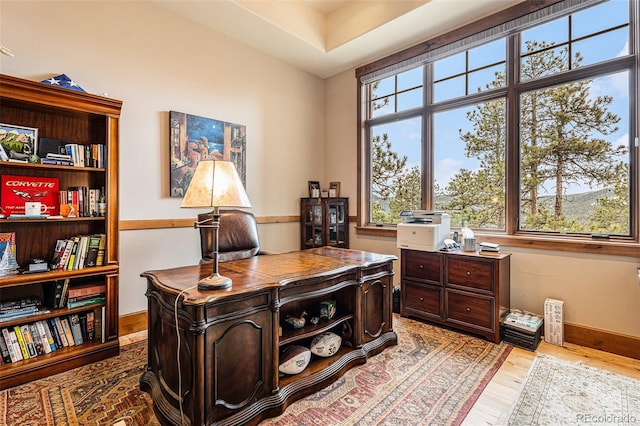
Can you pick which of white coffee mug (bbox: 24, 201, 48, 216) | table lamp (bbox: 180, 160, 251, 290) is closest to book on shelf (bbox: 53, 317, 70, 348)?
white coffee mug (bbox: 24, 201, 48, 216)

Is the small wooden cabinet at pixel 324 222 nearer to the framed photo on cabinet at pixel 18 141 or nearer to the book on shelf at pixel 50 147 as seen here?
the book on shelf at pixel 50 147

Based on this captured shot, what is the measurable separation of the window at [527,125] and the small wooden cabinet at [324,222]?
71cm

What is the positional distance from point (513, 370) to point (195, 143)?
3414 millimetres

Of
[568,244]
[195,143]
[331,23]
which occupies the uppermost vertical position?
[331,23]

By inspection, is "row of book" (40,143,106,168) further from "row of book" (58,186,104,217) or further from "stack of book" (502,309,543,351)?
"stack of book" (502,309,543,351)

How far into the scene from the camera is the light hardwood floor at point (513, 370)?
1.73 m

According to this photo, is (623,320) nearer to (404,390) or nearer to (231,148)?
(404,390)

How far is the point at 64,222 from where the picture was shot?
8.00 ft

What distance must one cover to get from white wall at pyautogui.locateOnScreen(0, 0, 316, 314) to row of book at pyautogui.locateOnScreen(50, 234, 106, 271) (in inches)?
15.9

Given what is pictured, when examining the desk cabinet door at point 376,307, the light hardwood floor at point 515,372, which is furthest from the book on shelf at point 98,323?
the light hardwood floor at point 515,372

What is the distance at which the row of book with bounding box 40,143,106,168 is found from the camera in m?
2.27

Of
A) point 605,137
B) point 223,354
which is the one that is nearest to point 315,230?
point 223,354

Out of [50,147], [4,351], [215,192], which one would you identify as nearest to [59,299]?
[4,351]

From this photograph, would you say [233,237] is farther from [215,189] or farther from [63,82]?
[63,82]
